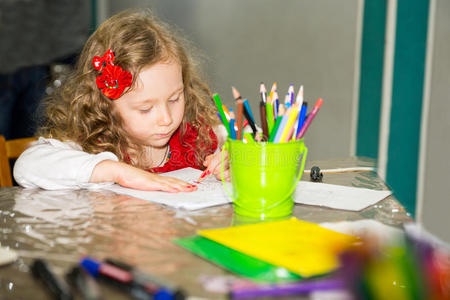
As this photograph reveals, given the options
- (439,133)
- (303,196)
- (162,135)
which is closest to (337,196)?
(303,196)

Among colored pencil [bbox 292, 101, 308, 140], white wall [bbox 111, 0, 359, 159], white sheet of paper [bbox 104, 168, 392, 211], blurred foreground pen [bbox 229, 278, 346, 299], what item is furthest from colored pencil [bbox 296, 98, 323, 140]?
white wall [bbox 111, 0, 359, 159]

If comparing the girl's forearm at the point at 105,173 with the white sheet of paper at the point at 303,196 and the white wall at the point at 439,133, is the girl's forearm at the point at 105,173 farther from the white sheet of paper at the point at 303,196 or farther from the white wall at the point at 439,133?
the white wall at the point at 439,133

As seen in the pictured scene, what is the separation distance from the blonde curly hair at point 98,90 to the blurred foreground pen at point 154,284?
2.16 ft

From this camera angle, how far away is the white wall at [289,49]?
7.54 ft

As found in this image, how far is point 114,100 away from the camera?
1179 mm

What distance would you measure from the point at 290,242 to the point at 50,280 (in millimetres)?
278

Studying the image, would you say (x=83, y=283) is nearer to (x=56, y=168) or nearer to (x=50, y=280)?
(x=50, y=280)

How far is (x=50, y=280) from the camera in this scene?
527 mm

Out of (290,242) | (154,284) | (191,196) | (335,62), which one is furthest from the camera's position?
(335,62)

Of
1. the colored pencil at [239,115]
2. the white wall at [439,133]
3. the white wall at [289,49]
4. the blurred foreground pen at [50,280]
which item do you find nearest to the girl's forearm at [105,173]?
the colored pencil at [239,115]

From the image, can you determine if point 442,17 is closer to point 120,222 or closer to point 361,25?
point 361,25

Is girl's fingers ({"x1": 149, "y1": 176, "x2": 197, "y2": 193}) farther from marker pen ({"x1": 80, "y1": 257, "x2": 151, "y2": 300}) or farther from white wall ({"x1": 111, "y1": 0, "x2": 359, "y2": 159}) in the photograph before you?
white wall ({"x1": 111, "y1": 0, "x2": 359, "y2": 159})

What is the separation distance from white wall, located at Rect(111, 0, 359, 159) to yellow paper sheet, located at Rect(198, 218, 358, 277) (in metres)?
1.38

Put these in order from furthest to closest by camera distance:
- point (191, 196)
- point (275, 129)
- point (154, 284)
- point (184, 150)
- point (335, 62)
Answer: point (335, 62) → point (184, 150) → point (191, 196) → point (275, 129) → point (154, 284)
